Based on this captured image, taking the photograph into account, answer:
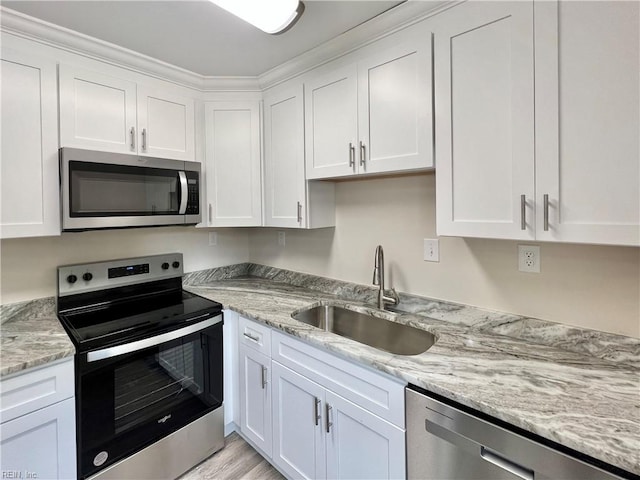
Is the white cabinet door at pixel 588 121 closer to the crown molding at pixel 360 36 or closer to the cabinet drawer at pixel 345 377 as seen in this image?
the crown molding at pixel 360 36

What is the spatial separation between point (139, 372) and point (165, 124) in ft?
4.72

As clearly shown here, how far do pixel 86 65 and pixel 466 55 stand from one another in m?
1.87

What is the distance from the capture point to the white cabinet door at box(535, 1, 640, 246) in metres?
0.92

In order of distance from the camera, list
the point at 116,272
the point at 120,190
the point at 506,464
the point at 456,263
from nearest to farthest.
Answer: the point at 506,464
the point at 456,263
the point at 120,190
the point at 116,272

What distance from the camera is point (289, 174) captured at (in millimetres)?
2061

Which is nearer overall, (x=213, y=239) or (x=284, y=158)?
(x=284, y=158)

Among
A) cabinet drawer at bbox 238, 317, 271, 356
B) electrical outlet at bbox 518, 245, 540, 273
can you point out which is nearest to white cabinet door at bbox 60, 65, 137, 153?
cabinet drawer at bbox 238, 317, 271, 356

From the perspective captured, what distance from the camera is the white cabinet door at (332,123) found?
1654 mm

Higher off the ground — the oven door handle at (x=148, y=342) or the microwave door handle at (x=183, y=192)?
the microwave door handle at (x=183, y=192)

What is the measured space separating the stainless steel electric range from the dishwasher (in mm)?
1233

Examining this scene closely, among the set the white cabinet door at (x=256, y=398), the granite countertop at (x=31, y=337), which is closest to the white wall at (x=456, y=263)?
the white cabinet door at (x=256, y=398)

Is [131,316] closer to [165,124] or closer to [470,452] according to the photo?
[165,124]

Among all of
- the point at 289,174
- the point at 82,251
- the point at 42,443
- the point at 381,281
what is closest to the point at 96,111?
the point at 82,251

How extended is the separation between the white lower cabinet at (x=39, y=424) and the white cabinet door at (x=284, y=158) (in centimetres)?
134
